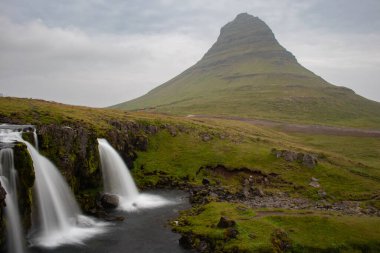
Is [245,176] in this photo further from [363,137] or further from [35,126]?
[363,137]

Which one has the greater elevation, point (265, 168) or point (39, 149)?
point (39, 149)

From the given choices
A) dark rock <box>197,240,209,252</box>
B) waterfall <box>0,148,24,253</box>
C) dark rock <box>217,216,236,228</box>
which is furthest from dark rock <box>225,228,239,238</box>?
waterfall <box>0,148,24,253</box>

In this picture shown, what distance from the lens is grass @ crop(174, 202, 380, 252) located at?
35906 millimetres

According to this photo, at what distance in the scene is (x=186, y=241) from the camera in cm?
3881

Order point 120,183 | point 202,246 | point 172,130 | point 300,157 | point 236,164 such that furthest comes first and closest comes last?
point 172,130 < point 300,157 < point 236,164 < point 120,183 < point 202,246

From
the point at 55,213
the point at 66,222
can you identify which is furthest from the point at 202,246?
the point at 55,213

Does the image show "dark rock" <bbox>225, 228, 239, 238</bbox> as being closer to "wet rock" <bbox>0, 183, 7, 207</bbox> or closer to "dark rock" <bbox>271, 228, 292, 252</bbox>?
"dark rock" <bbox>271, 228, 292, 252</bbox>

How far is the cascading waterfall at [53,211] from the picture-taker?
39594mm

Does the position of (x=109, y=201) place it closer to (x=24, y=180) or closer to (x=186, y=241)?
(x=24, y=180)

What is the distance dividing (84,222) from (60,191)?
516cm

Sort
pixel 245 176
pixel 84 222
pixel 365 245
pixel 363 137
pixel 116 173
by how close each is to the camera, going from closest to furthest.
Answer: pixel 365 245 → pixel 84 222 → pixel 116 173 → pixel 245 176 → pixel 363 137

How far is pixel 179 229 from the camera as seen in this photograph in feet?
142

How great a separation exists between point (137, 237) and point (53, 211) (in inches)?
424

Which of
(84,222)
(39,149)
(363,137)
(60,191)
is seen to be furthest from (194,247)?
(363,137)
